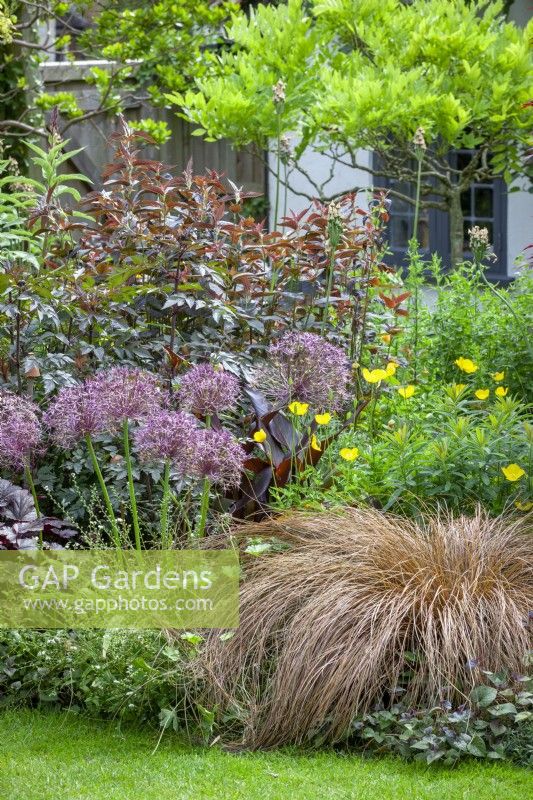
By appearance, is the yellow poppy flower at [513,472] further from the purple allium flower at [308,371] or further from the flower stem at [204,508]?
the flower stem at [204,508]

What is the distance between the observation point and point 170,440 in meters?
3.71

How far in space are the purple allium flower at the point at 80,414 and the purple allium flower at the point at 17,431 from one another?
0.10 metres

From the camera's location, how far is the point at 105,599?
13.3ft

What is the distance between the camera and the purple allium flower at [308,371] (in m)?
4.69

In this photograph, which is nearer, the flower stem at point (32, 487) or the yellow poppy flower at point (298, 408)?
the flower stem at point (32, 487)

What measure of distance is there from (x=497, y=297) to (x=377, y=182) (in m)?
5.05

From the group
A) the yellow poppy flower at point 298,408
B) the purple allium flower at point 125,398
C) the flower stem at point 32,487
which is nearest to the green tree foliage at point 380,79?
the yellow poppy flower at point 298,408

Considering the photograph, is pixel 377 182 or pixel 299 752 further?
pixel 377 182

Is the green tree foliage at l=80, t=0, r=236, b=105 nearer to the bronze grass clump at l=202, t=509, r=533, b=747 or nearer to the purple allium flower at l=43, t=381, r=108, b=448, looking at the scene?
the purple allium flower at l=43, t=381, r=108, b=448

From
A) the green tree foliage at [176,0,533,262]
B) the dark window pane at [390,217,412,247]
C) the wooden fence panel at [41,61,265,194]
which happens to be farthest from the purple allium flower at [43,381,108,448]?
the dark window pane at [390,217,412,247]

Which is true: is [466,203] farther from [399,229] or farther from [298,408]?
[298,408]

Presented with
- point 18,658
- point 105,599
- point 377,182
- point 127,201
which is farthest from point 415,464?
point 377,182

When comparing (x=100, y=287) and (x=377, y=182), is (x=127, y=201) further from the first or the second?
(x=377, y=182)

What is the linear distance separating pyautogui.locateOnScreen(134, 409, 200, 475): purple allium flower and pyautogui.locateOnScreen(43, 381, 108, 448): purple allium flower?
16 cm
